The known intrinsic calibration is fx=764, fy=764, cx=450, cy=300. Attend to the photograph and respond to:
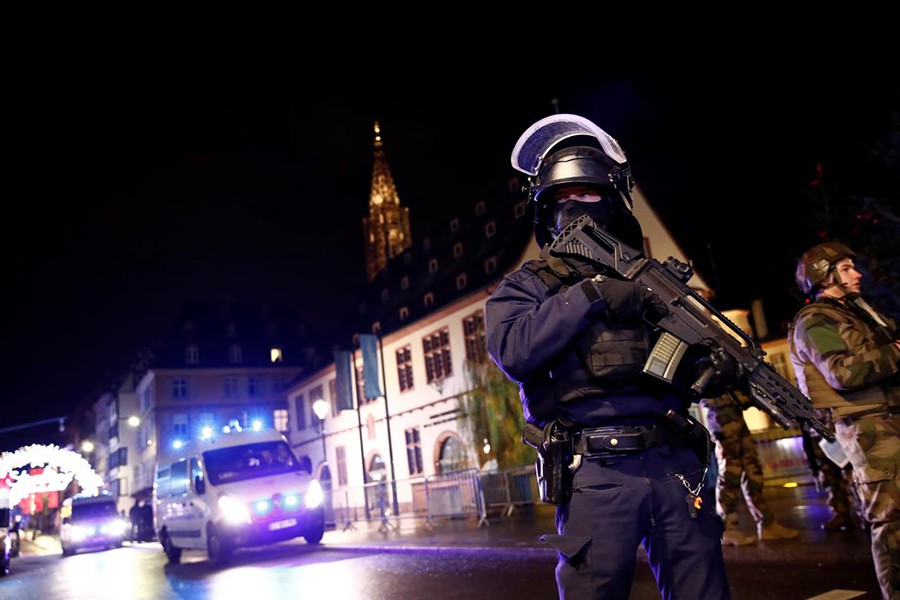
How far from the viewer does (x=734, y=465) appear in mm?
7918

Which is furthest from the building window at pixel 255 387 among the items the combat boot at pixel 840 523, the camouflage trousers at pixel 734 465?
the combat boot at pixel 840 523

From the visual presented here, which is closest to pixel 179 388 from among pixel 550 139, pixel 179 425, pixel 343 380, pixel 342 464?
pixel 179 425

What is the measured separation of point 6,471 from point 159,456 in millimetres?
14887

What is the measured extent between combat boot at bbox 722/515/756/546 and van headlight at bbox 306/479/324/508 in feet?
29.2

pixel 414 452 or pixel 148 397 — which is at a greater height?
pixel 148 397

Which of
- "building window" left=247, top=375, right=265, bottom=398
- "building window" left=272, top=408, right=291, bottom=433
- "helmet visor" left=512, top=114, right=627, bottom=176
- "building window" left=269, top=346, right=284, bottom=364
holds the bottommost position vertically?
"helmet visor" left=512, top=114, right=627, bottom=176

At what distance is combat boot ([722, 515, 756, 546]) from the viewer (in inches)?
304

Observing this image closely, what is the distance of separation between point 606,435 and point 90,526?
32.4 m

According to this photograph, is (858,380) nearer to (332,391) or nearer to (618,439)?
(618,439)

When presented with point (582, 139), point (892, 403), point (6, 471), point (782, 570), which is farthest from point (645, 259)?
point (6, 471)

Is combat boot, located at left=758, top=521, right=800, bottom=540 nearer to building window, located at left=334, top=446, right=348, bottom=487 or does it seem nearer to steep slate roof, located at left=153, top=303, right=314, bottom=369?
building window, located at left=334, top=446, right=348, bottom=487

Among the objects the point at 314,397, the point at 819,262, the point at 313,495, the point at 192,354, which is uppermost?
the point at 192,354

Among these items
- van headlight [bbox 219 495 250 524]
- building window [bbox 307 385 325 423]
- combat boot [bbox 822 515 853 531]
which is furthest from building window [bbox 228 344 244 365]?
combat boot [bbox 822 515 853 531]

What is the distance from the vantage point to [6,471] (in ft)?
135
